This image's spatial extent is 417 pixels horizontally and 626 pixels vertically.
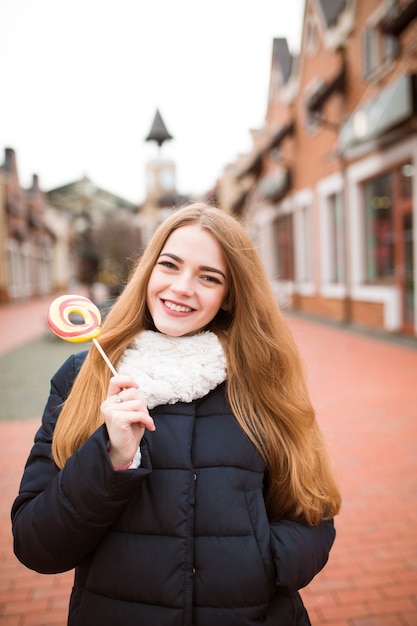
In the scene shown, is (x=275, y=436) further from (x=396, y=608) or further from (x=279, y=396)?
(x=396, y=608)

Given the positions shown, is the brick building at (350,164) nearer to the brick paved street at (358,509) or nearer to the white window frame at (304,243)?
the white window frame at (304,243)

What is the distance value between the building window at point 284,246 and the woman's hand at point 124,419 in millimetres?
16800

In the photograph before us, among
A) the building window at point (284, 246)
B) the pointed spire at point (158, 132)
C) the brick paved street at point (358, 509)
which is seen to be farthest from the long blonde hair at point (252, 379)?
the building window at point (284, 246)

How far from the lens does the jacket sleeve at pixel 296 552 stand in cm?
144

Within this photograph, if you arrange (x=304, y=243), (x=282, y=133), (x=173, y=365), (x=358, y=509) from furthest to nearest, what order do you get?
(x=282, y=133) < (x=304, y=243) < (x=358, y=509) < (x=173, y=365)

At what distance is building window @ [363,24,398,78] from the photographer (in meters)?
10.5

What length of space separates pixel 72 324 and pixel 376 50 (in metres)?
11.9

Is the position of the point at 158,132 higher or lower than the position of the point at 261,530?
higher

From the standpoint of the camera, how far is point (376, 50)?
11.3 meters

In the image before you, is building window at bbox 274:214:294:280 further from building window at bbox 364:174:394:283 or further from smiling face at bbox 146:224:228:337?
smiling face at bbox 146:224:228:337

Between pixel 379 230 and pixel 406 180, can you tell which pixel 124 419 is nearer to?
pixel 406 180

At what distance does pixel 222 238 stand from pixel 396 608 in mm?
2254

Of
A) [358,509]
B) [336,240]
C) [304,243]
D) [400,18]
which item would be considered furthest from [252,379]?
[304,243]

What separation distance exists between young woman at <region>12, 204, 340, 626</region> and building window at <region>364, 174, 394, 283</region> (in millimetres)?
10544
